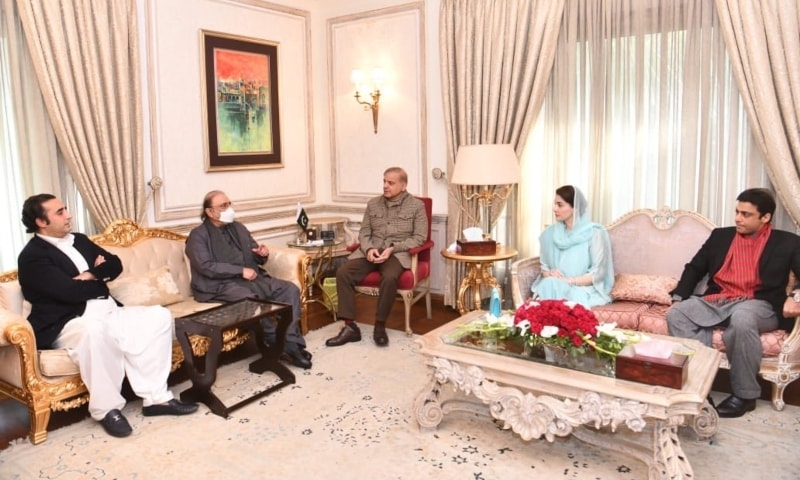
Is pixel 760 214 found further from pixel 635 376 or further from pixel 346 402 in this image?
pixel 346 402

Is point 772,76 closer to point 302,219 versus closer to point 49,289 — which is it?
point 302,219

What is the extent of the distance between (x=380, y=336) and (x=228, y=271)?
1130 millimetres

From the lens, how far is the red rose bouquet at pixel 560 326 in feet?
8.98

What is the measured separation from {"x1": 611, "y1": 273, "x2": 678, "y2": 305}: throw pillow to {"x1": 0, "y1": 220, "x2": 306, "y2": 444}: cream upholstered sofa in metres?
2.16

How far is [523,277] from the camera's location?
4.18 meters

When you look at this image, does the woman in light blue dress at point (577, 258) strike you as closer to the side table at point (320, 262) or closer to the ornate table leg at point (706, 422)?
the ornate table leg at point (706, 422)

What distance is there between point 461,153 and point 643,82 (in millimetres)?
1312

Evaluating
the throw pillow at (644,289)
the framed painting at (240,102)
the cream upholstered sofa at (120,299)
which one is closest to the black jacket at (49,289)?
the cream upholstered sofa at (120,299)

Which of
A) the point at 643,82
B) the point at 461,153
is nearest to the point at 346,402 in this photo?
the point at 461,153

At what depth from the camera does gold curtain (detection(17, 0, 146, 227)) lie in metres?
3.93

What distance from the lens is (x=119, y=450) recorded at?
296 centimetres

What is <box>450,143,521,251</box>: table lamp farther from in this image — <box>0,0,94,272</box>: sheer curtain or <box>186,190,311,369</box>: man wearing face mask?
<box>0,0,94,272</box>: sheer curtain

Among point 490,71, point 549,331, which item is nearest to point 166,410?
point 549,331

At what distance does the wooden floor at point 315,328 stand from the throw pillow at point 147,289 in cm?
49
